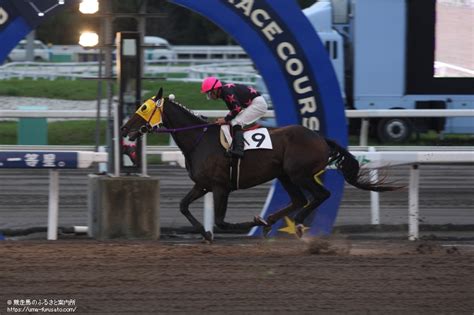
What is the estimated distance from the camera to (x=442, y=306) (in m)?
6.22

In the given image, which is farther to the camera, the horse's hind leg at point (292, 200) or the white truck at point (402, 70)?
the white truck at point (402, 70)

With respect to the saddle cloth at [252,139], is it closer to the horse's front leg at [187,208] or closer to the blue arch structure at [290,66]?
the horse's front leg at [187,208]

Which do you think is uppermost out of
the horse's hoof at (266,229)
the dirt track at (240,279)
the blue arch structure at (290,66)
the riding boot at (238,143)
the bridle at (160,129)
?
the blue arch structure at (290,66)

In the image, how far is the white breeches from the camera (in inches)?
365

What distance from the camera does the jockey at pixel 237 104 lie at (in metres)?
9.14

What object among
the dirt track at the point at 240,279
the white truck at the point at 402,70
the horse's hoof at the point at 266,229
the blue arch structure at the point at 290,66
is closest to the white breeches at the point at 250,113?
the blue arch structure at the point at 290,66

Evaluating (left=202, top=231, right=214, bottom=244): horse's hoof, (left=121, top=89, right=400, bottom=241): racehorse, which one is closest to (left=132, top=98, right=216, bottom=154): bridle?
(left=121, top=89, right=400, bottom=241): racehorse

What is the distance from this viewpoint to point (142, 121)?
9102 millimetres

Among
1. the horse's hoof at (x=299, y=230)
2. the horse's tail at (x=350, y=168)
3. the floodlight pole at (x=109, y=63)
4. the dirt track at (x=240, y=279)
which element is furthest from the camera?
the floodlight pole at (x=109, y=63)

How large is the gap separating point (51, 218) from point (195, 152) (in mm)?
1719

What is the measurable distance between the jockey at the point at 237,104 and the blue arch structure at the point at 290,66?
60 centimetres

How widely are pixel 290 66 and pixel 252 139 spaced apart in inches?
45.5

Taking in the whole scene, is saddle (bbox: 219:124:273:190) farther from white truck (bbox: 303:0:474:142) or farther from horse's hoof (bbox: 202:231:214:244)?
white truck (bbox: 303:0:474:142)

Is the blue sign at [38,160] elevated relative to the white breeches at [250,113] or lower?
lower
